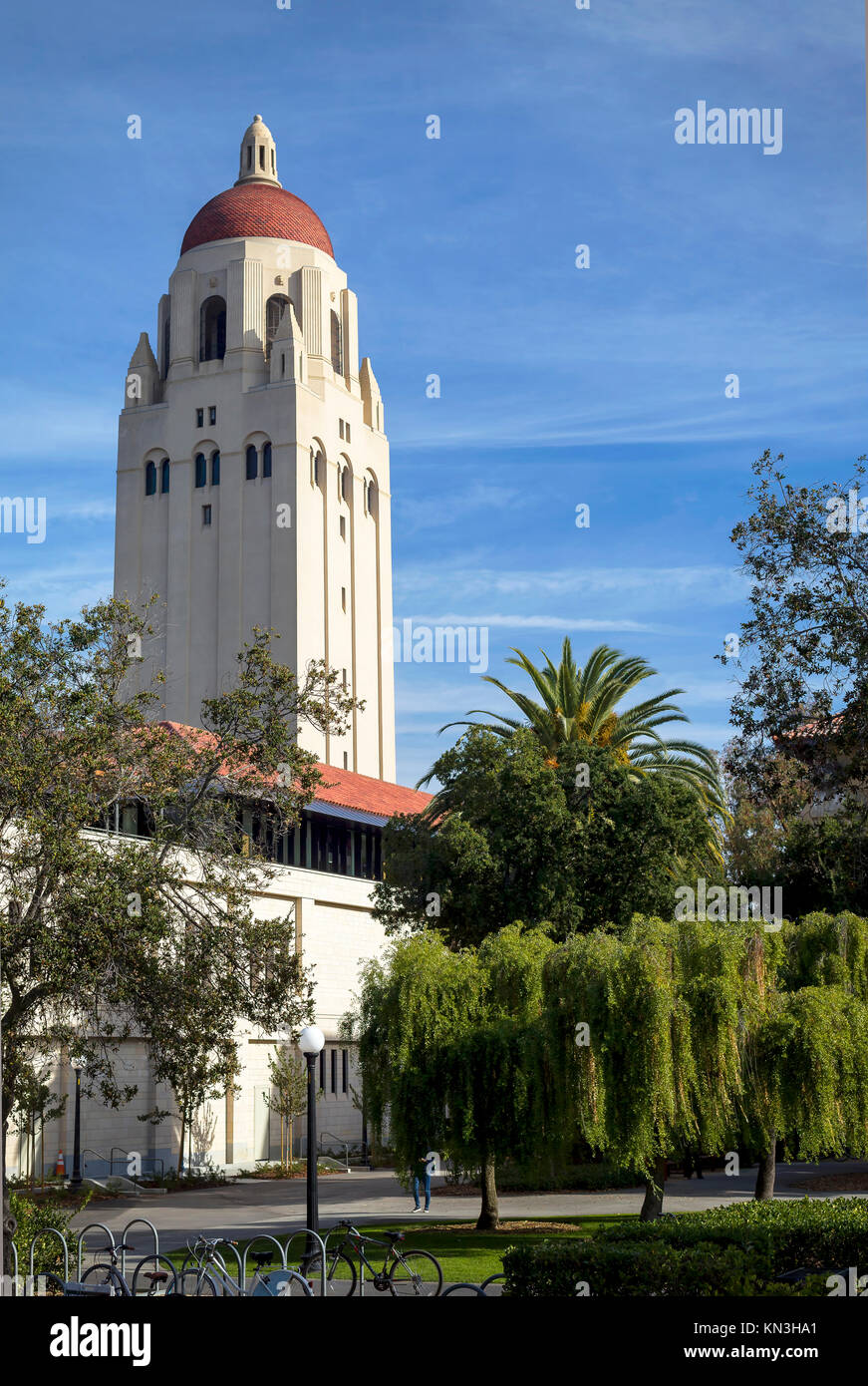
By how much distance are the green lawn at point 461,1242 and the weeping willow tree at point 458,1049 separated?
92 centimetres

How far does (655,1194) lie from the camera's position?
816 inches

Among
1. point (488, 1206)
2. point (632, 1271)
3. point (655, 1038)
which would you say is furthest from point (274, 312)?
point (632, 1271)

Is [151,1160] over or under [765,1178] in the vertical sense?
under

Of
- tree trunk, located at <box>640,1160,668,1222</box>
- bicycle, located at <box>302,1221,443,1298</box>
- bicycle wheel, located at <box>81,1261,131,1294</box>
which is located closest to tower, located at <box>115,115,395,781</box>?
tree trunk, located at <box>640,1160,668,1222</box>

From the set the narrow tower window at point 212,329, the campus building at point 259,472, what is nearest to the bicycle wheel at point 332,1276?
the campus building at point 259,472

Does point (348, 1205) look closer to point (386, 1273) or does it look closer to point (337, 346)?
point (386, 1273)

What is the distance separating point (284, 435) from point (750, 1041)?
49373mm

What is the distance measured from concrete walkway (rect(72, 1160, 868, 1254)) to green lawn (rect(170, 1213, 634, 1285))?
1.21 meters

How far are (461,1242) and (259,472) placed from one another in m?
49.0

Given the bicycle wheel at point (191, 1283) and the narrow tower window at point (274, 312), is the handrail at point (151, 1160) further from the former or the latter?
the narrow tower window at point (274, 312)

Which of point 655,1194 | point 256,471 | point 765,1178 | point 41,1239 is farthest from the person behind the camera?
point 256,471

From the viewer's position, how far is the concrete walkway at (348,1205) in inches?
1024

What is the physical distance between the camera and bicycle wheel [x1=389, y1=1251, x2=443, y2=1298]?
14.3 meters
